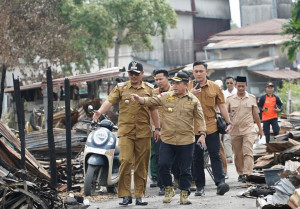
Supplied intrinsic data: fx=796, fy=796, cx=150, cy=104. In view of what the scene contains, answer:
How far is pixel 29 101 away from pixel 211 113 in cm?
1836

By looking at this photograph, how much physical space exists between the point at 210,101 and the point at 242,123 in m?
2.02

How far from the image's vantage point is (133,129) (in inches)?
461

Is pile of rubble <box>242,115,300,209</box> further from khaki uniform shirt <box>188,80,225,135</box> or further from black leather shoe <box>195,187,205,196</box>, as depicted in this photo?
khaki uniform shirt <box>188,80,225,135</box>

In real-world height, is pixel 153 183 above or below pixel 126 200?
below

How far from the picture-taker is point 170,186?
37.8 feet

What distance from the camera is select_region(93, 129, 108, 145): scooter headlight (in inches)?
514

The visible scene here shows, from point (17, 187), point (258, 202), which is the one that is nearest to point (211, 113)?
point (258, 202)

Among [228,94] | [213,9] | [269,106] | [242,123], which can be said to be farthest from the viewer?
[213,9]

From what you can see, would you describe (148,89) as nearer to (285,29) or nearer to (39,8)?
(285,29)

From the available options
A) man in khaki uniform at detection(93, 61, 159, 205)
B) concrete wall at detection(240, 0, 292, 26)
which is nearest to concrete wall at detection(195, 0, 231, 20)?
concrete wall at detection(240, 0, 292, 26)

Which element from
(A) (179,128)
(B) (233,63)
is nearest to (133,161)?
(A) (179,128)

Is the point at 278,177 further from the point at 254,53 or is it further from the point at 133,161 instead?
the point at 254,53

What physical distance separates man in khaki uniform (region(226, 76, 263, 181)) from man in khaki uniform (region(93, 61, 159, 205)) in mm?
2916

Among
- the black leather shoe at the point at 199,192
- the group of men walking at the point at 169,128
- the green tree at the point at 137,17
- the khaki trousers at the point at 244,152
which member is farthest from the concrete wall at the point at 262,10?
the black leather shoe at the point at 199,192
